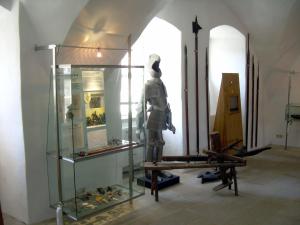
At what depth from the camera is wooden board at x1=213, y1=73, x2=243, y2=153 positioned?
5.50 metres

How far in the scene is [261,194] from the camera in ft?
13.4

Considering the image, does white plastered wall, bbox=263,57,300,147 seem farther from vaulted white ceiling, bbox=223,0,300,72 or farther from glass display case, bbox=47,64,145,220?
glass display case, bbox=47,64,145,220

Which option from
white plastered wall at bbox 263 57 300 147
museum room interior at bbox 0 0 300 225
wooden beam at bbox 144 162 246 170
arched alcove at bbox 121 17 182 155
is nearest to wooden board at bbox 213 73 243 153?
museum room interior at bbox 0 0 300 225

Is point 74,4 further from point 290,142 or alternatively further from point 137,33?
point 290,142

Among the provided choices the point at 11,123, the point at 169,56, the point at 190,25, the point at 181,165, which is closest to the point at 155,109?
the point at 181,165

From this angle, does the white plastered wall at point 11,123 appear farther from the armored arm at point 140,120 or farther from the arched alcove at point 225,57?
the arched alcove at point 225,57

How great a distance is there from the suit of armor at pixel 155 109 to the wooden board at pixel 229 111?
144cm

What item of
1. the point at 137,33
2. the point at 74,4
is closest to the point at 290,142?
the point at 137,33

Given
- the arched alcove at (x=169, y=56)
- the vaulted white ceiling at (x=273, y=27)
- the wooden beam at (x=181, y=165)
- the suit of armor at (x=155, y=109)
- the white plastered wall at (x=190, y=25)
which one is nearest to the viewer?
the wooden beam at (x=181, y=165)

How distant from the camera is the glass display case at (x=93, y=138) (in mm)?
3145

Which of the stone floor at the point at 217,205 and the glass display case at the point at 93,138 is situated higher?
the glass display case at the point at 93,138

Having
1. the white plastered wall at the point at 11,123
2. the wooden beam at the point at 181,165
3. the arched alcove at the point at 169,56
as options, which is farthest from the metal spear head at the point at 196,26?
the white plastered wall at the point at 11,123

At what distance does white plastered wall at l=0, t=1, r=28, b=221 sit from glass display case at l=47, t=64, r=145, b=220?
27cm

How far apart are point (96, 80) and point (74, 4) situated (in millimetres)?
710
